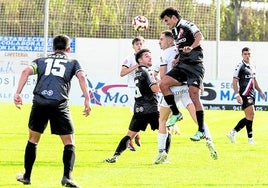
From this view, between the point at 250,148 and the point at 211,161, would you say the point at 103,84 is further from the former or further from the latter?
the point at 211,161

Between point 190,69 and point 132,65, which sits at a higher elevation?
point 190,69

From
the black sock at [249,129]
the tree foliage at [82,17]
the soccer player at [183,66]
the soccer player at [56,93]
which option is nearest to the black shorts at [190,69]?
the soccer player at [183,66]

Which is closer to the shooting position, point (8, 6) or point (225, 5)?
point (8, 6)

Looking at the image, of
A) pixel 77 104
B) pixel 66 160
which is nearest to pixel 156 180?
pixel 66 160

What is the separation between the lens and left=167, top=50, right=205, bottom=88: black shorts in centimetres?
1416

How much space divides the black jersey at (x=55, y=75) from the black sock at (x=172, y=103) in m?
3.43

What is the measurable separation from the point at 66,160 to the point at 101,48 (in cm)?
4553

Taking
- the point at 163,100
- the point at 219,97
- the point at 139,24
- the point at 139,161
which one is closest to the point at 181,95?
the point at 163,100

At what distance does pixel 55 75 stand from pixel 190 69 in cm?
369

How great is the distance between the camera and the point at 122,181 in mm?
11812

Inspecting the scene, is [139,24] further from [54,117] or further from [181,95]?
[54,117]

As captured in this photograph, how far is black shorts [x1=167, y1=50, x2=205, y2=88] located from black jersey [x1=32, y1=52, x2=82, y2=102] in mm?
3450

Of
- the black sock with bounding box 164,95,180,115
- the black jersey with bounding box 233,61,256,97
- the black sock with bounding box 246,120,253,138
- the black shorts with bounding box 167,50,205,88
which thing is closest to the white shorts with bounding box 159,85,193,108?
the black sock with bounding box 164,95,180,115

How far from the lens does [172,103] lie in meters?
14.2
